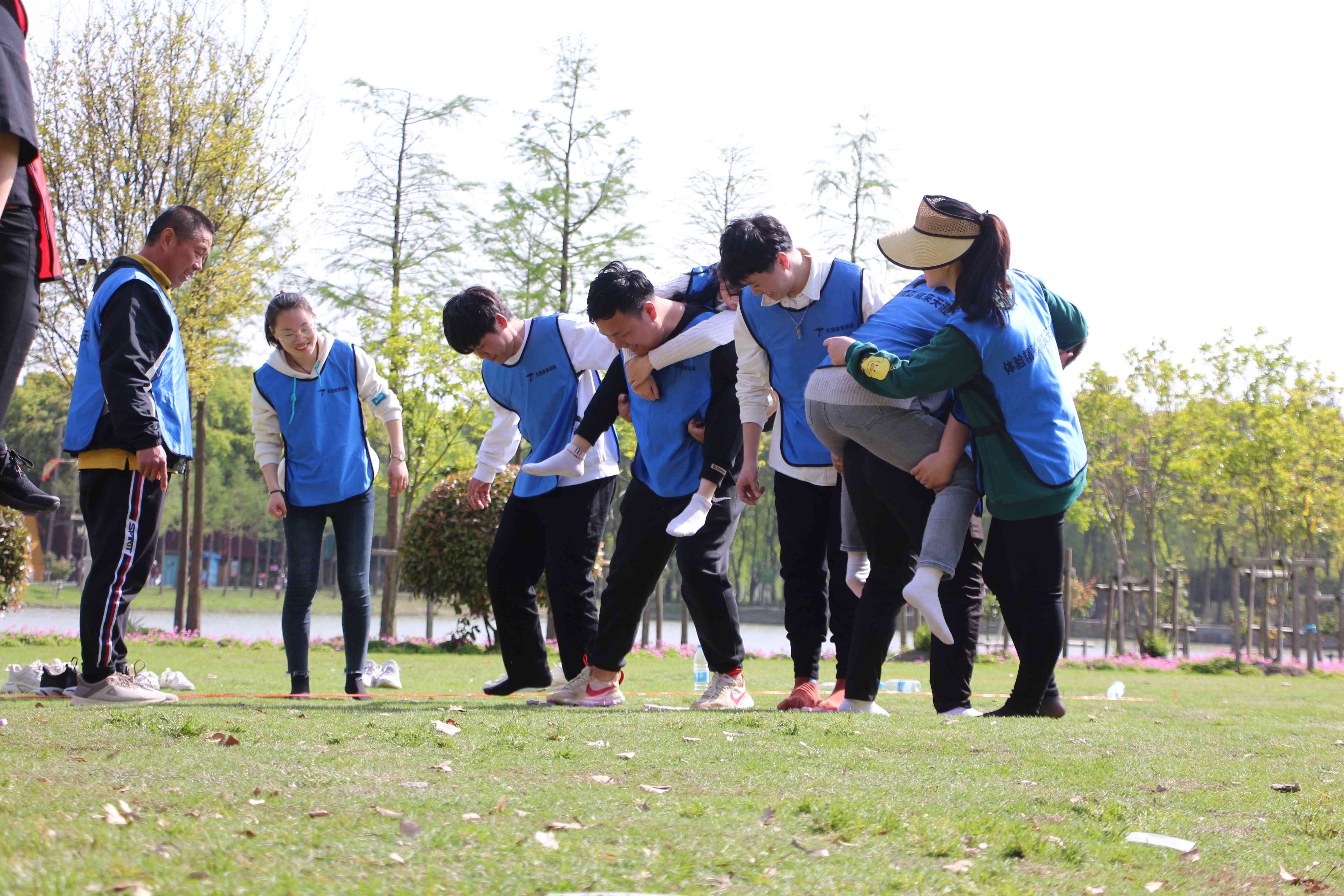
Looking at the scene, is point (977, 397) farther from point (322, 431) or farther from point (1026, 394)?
point (322, 431)

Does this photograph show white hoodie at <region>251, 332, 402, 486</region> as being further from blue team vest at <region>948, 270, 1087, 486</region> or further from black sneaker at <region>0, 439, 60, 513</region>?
blue team vest at <region>948, 270, 1087, 486</region>

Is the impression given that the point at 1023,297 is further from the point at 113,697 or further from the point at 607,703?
the point at 113,697

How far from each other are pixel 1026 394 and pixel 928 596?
34.3 inches

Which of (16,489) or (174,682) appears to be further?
(174,682)

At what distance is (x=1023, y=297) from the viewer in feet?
14.9

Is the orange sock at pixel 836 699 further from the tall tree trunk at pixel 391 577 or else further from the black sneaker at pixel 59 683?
the tall tree trunk at pixel 391 577

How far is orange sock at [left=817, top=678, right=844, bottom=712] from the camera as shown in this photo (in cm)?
509

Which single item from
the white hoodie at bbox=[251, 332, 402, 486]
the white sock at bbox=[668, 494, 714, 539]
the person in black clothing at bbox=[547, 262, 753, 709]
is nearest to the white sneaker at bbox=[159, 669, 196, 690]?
the white hoodie at bbox=[251, 332, 402, 486]

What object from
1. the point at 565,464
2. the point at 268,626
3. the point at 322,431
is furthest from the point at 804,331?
the point at 268,626

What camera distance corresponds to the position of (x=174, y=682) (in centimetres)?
685

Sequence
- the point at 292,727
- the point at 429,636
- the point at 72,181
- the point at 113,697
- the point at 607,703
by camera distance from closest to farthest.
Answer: the point at 292,727 < the point at 113,697 < the point at 607,703 < the point at 72,181 < the point at 429,636

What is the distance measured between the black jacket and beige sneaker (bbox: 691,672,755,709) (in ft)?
8.58

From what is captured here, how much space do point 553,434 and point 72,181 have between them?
13401mm

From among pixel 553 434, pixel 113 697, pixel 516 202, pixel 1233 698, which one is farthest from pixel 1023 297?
pixel 516 202
